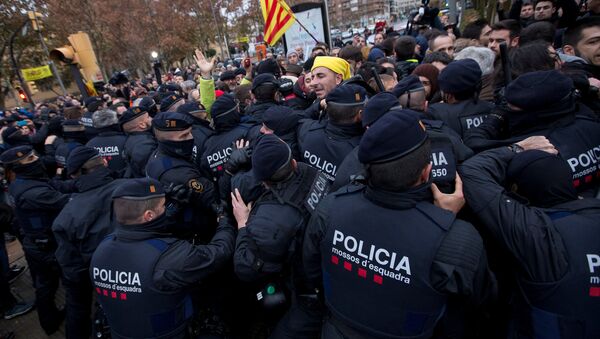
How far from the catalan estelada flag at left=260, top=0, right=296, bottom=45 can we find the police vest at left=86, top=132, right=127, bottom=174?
14.5 feet

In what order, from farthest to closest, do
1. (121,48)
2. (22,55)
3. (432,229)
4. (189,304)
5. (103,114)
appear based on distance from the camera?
(121,48)
(22,55)
(103,114)
(189,304)
(432,229)

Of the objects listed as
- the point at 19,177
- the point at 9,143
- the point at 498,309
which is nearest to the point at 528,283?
the point at 498,309

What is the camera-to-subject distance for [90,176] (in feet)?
10.9

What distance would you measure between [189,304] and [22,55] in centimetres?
3311

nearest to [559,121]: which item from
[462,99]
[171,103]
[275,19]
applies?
[462,99]

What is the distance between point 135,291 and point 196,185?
1.27 m

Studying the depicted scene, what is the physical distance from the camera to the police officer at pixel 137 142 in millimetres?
Result: 4344

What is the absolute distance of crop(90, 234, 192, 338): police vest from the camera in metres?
2.27

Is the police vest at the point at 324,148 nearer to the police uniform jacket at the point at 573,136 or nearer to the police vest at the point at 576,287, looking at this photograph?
the police uniform jacket at the point at 573,136

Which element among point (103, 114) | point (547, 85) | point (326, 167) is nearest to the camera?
point (547, 85)

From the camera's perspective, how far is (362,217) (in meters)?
1.73

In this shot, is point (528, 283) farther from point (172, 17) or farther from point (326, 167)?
point (172, 17)

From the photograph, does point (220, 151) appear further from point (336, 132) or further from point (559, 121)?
point (559, 121)

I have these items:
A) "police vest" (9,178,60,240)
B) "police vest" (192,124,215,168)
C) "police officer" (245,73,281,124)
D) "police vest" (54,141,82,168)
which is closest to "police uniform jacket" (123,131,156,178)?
"police vest" (192,124,215,168)
